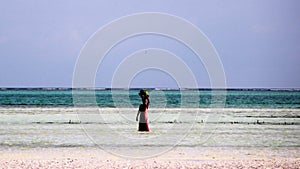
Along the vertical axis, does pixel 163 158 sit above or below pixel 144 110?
below

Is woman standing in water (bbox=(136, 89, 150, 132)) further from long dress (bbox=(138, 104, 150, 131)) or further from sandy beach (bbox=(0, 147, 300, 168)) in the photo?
sandy beach (bbox=(0, 147, 300, 168))

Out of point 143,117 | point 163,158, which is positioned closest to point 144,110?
point 143,117

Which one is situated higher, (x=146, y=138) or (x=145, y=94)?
(x=145, y=94)

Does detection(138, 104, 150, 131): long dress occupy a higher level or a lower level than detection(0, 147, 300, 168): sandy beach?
higher

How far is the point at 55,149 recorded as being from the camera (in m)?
19.6

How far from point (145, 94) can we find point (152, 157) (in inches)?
293

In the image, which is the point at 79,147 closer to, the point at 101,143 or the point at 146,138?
the point at 101,143

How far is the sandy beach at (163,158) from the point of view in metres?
15.7

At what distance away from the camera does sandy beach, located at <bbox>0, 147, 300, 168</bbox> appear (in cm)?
1566

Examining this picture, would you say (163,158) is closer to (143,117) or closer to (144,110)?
(144,110)

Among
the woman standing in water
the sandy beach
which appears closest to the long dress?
the woman standing in water

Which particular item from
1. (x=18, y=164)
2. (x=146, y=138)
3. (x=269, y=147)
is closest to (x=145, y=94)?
(x=146, y=138)

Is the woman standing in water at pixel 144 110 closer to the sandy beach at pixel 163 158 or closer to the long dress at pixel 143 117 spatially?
the long dress at pixel 143 117

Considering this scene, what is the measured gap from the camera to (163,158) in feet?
57.3
